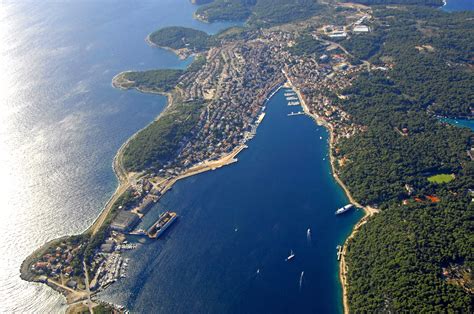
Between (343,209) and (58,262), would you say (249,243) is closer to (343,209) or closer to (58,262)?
(343,209)

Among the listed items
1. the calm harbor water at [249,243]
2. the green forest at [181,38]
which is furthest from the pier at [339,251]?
the green forest at [181,38]

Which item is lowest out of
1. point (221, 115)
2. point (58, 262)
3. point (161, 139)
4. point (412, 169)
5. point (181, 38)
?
point (412, 169)

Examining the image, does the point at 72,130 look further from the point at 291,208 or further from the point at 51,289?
the point at 291,208

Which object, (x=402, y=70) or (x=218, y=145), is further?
(x=402, y=70)

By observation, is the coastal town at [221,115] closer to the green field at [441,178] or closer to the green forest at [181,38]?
the green forest at [181,38]

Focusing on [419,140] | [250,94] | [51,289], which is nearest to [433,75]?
[419,140]

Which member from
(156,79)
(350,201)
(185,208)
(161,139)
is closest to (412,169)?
(350,201)

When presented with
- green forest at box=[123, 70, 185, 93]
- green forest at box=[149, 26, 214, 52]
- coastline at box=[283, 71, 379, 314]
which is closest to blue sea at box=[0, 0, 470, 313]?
coastline at box=[283, 71, 379, 314]
